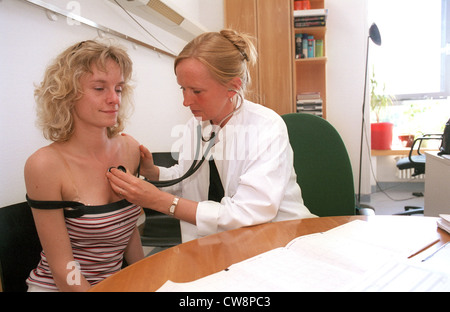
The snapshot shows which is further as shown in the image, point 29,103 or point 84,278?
point 29,103

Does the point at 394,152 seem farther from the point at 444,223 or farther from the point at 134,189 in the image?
the point at 134,189

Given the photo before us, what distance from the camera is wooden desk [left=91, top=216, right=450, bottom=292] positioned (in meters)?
0.59

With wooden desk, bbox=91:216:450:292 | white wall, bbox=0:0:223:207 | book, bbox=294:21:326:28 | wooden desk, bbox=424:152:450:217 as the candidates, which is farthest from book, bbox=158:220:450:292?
book, bbox=294:21:326:28

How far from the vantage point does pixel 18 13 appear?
110cm

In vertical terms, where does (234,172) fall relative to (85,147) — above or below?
below

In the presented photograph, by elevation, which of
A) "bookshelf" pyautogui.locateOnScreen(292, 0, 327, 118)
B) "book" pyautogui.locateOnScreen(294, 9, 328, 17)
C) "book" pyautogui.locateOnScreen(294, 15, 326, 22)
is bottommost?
"bookshelf" pyautogui.locateOnScreen(292, 0, 327, 118)

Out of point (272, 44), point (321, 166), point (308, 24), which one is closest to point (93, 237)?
point (321, 166)

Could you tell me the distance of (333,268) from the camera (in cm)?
61

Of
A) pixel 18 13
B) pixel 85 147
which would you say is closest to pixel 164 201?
pixel 85 147

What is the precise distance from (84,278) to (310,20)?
3048mm

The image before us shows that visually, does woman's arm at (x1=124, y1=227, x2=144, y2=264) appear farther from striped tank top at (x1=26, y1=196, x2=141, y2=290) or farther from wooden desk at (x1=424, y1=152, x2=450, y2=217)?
wooden desk at (x1=424, y1=152, x2=450, y2=217)

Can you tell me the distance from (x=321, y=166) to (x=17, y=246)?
1.14 meters
